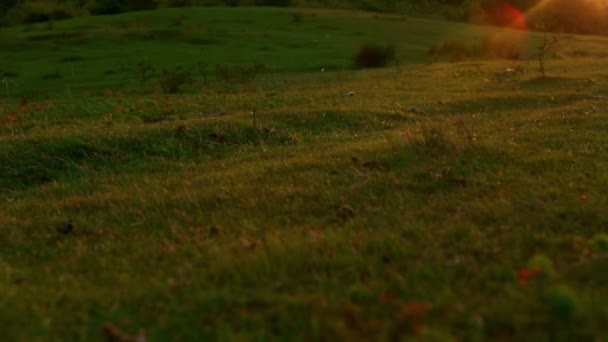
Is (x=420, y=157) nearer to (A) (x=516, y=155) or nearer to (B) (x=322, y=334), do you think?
(A) (x=516, y=155)

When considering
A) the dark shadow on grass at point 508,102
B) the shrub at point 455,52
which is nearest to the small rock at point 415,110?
the dark shadow on grass at point 508,102

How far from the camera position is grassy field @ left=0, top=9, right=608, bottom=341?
10.9 ft

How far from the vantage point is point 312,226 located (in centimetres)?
485

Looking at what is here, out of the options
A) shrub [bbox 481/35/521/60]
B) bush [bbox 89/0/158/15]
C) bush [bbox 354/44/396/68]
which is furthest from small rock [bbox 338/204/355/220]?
bush [bbox 89/0/158/15]

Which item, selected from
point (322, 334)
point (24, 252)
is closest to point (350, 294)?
point (322, 334)

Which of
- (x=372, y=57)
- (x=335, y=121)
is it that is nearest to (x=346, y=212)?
(x=335, y=121)

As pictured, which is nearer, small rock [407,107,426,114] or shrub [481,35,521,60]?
small rock [407,107,426,114]

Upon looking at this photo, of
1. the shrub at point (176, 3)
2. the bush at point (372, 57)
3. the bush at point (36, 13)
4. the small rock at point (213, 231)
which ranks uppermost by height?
the shrub at point (176, 3)

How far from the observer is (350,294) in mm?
3537

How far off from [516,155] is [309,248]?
11.7 ft

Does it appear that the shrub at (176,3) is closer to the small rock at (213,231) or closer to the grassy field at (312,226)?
the grassy field at (312,226)

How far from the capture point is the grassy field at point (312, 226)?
3322 mm

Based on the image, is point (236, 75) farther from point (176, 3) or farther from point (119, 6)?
point (176, 3)

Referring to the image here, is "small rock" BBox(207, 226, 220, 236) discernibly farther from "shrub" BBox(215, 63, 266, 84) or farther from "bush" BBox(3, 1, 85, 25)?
"bush" BBox(3, 1, 85, 25)
